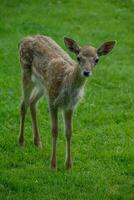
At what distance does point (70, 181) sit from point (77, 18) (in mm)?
14068

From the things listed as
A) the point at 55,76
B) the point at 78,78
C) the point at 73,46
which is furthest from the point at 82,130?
the point at 73,46

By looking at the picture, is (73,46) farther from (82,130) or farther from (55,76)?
(82,130)

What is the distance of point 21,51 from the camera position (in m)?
10.2

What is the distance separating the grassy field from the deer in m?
0.44

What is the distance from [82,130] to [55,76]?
80.1 inches

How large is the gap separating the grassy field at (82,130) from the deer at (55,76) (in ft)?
1.43

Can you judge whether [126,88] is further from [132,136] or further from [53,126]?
[53,126]

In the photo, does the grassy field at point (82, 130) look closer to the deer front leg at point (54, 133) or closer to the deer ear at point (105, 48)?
the deer front leg at point (54, 133)

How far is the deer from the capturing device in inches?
345

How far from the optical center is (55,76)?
30.5ft

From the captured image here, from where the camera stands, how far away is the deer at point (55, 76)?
28.8ft

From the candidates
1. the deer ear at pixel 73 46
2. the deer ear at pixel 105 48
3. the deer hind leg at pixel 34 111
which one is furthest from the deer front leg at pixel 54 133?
the deer ear at pixel 105 48

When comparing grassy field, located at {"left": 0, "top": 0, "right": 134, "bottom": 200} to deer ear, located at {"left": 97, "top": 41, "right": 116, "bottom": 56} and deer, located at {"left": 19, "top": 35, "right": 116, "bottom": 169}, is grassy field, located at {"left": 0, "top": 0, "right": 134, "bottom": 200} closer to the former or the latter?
deer, located at {"left": 19, "top": 35, "right": 116, "bottom": 169}

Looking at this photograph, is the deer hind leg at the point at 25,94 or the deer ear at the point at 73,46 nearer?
the deer ear at the point at 73,46
